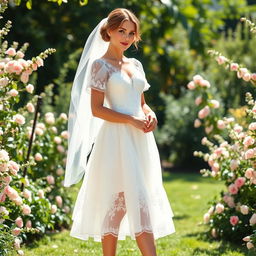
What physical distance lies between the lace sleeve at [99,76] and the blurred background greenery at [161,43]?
581 centimetres

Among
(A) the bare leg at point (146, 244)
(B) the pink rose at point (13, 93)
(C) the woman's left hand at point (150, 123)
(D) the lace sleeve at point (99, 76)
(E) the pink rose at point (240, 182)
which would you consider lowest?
(A) the bare leg at point (146, 244)

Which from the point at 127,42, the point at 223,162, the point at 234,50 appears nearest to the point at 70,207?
the point at 223,162

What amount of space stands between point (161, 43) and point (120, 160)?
8.98 meters

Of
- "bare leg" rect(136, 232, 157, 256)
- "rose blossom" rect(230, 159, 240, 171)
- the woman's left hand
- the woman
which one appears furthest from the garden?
"bare leg" rect(136, 232, 157, 256)

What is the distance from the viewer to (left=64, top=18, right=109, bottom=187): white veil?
167 inches

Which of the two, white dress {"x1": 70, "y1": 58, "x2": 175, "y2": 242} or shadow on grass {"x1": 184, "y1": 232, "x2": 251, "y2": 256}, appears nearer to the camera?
white dress {"x1": 70, "y1": 58, "x2": 175, "y2": 242}

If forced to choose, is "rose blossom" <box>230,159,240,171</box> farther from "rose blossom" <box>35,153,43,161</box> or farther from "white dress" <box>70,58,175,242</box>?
"rose blossom" <box>35,153,43,161</box>

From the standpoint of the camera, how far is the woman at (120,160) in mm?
3824

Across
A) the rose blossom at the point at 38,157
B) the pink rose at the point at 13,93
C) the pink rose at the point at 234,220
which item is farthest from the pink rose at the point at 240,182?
the pink rose at the point at 13,93

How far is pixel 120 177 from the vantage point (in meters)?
3.88

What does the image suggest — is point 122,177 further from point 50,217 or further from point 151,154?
point 50,217

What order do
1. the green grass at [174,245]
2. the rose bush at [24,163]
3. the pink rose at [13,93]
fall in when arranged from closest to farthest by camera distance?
the rose bush at [24,163]
the pink rose at [13,93]
the green grass at [174,245]

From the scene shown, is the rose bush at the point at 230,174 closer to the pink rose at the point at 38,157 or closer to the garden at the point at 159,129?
the garden at the point at 159,129

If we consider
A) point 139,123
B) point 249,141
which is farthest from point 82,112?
point 249,141
